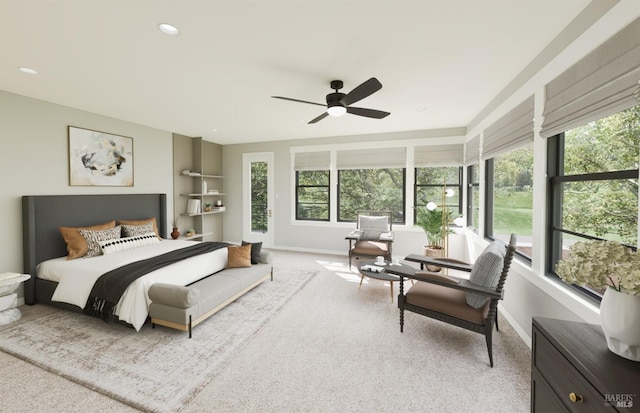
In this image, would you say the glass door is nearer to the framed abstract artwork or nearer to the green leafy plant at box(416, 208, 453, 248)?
the framed abstract artwork

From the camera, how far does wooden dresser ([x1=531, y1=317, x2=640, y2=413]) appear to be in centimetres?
90

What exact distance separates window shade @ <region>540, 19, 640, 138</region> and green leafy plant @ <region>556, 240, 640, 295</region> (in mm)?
814

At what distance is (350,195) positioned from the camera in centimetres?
564

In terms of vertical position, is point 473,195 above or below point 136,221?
above

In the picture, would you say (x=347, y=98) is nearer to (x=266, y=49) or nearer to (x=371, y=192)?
(x=266, y=49)

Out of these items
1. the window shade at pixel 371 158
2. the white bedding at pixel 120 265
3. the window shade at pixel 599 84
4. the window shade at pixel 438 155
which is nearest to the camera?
the window shade at pixel 599 84

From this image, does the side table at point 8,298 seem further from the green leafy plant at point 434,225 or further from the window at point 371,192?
the green leafy plant at point 434,225

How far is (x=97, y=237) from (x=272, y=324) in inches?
105

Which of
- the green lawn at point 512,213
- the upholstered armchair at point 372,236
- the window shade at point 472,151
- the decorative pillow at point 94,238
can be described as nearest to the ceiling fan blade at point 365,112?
the green lawn at point 512,213

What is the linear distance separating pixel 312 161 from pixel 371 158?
4.22 ft

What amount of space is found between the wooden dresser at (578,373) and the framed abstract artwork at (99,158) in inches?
206

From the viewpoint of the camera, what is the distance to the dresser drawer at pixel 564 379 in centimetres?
96

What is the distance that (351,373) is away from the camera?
1.98 m

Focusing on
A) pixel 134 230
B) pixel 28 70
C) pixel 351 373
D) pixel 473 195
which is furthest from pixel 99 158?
pixel 473 195
